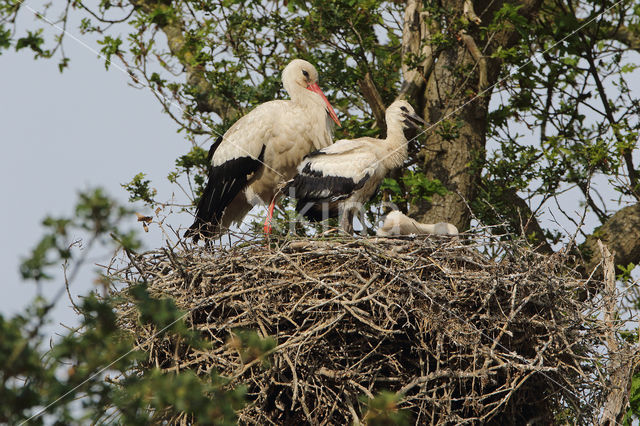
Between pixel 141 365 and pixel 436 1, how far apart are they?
4.85m

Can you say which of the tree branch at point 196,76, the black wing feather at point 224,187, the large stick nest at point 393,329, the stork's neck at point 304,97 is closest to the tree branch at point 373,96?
the stork's neck at point 304,97

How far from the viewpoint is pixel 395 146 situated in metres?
7.19

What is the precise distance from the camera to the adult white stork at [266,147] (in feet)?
24.2

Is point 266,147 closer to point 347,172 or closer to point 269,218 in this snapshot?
point 269,218

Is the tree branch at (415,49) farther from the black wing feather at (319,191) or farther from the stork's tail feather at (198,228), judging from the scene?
the stork's tail feather at (198,228)

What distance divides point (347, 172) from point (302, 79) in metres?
1.24

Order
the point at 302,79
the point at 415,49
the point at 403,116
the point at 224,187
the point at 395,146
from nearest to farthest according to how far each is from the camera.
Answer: the point at 395,146, the point at 403,116, the point at 224,187, the point at 302,79, the point at 415,49

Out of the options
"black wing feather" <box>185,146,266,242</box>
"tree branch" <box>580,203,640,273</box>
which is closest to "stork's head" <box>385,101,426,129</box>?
"black wing feather" <box>185,146,266,242</box>

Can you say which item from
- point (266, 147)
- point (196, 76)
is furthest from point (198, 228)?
point (196, 76)

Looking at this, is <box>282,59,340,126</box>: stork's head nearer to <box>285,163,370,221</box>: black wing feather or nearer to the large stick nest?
<box>285,163,370,221</box>: black wing feather

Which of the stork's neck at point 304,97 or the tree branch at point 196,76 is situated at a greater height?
the tree branch at point 196,76

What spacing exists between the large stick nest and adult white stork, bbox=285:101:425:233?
1.25 m

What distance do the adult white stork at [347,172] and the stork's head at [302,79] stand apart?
613mm


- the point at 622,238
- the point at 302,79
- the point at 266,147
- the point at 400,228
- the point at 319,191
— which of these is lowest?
the point at 622,238
